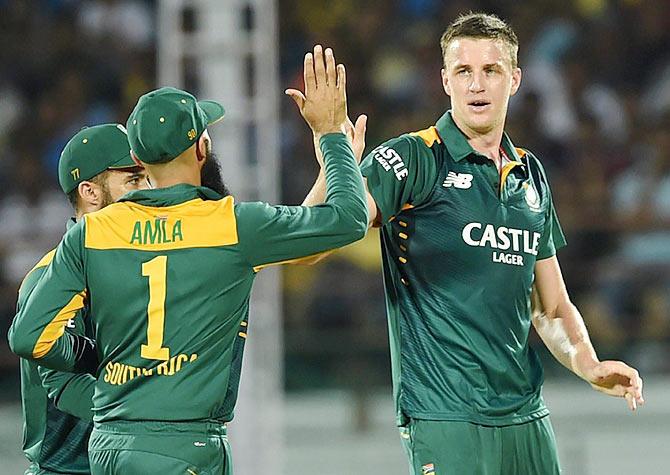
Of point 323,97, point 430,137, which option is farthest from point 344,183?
point 430,137

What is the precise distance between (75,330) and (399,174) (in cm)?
106

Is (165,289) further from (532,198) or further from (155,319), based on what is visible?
(532,198)

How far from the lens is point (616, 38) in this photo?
11383 millimetres

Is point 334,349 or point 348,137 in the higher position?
point 348,137

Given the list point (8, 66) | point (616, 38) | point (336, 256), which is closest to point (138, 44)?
point (8, 66)

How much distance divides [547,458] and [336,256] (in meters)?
5.89

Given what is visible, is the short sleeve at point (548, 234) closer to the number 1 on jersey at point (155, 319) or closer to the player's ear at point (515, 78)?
the player's ear at point (515, 78)

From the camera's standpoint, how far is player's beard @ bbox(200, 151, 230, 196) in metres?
3.78

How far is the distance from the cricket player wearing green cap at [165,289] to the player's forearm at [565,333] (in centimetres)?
110

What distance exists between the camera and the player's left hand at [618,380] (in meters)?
4.11

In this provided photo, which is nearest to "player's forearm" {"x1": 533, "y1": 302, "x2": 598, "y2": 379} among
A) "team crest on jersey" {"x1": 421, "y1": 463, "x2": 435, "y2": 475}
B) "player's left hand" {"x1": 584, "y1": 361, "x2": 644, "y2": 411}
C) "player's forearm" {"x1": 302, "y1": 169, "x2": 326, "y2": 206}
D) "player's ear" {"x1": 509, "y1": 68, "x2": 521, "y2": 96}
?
"player's left hand" {"x1": 584, "y1": 361, "x2": 644, "y2": 411}

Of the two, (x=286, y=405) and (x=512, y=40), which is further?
(x=286, y=405)

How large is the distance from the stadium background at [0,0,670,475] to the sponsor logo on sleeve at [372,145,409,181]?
3.17 m

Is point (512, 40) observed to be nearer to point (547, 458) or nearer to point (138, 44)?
point (547, 458)
